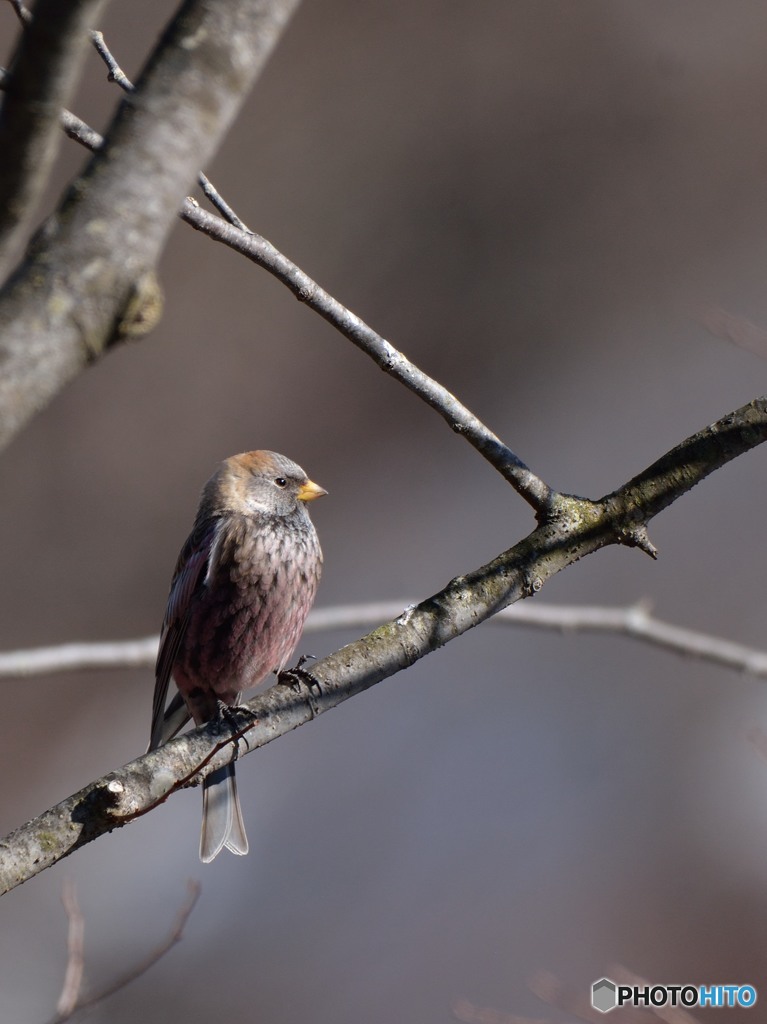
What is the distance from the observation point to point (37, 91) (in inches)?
43.3

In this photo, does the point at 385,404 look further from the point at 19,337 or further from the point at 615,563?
the point at 19,337

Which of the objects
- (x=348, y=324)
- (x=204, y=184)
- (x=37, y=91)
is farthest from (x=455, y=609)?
(x=37, y=91)

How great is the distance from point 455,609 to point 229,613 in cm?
147

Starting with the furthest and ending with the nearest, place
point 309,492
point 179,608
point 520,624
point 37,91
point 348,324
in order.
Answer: point 309,492, point 520,624, point 179,608, point 348,324, point 37,91

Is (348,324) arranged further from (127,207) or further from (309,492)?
(309,492)

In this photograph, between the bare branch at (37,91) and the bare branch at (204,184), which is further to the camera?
the bare branch at (204,184)

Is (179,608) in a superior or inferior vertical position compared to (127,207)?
superior

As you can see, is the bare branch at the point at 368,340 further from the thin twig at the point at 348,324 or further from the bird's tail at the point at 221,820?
the bird's tail at the point at 221,820

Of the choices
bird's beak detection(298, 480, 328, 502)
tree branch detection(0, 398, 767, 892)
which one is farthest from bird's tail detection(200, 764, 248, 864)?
tree branch detection(0, 398, 767, 892)

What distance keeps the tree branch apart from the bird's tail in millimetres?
1458

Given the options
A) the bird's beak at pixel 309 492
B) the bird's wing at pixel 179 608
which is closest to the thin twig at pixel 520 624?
the bird's wing at pixel 179 608

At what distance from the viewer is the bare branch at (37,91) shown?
1.09 m

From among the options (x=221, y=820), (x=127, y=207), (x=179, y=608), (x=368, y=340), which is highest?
(x=368, y=340)

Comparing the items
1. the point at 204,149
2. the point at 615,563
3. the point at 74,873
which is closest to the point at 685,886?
the point at 615,563
